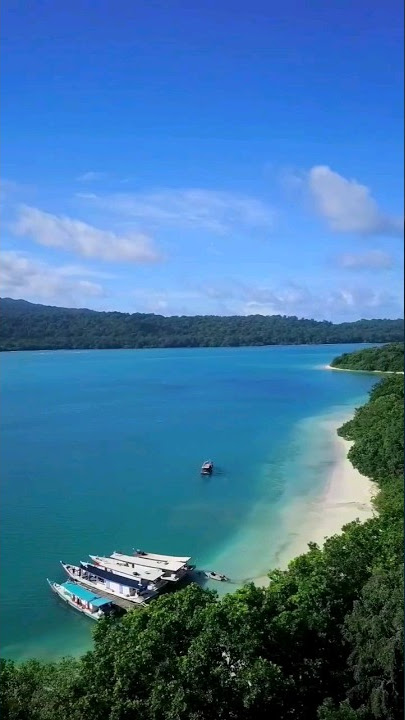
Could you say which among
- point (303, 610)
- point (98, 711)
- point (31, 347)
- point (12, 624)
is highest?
point (31, 347)

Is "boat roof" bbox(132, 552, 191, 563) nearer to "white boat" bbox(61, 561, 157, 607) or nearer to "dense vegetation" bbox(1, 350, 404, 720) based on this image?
"white boat" bbox(61, 561, 157, 607)

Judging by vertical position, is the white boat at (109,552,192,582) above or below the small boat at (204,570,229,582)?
above

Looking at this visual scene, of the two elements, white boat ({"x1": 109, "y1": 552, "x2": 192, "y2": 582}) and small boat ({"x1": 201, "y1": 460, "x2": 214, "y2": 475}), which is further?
small boat ({"x1": 201, "y1": 460, "x2": 214, "y2": 475})

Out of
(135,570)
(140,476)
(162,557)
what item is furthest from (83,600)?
(140,476)

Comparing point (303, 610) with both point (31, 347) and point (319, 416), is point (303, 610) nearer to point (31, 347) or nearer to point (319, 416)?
point (319, 416)

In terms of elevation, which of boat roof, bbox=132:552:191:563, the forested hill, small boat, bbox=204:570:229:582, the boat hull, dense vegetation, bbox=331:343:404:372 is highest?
the forested hill

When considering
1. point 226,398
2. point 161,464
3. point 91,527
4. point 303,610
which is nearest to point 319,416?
point 226,398

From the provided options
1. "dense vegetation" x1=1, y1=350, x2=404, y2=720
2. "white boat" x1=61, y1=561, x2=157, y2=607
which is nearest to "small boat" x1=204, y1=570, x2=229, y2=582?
"white boat" x1=61, y1=561, x2=157, y2=607

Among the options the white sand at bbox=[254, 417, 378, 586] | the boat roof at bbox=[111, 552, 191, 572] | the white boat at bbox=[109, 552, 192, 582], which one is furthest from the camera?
the white sand at bbox=[254, 417, 378, 586]
